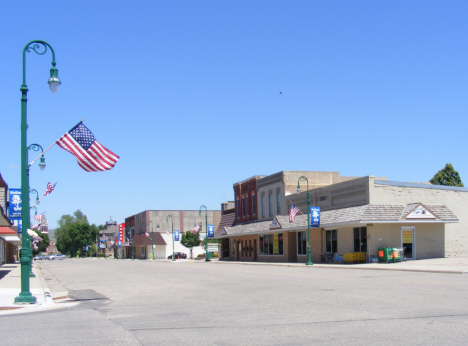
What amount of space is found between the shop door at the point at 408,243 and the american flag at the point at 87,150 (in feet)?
82.4

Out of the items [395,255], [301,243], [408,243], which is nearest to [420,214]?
[408,243]

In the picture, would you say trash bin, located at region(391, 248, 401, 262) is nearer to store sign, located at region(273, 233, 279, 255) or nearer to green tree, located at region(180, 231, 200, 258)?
store sign, located at region(273, 233, 279, 255)

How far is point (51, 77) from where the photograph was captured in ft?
49.4

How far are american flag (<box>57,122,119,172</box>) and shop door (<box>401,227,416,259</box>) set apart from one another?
25124 millimetres

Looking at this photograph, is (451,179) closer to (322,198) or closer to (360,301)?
(322,198)

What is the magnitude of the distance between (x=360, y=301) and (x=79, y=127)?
31.0ft

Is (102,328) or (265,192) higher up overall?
(265,192)

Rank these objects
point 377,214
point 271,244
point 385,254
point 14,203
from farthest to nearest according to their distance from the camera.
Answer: point 271,244
point 377,214
point 385,254
point 14,203

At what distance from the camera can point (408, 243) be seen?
36.1 metres

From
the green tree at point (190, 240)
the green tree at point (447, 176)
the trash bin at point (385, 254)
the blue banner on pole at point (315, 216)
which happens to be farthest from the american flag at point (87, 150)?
the green tree at point (190, 240)

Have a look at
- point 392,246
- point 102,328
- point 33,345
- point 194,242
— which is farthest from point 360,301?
point 194,242

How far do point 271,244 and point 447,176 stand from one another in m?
23.9

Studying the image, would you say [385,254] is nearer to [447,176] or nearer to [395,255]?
[395,255]

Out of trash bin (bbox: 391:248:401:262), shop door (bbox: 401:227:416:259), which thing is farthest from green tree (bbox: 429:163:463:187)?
trash bin (bbox: 391:248:401:262)
